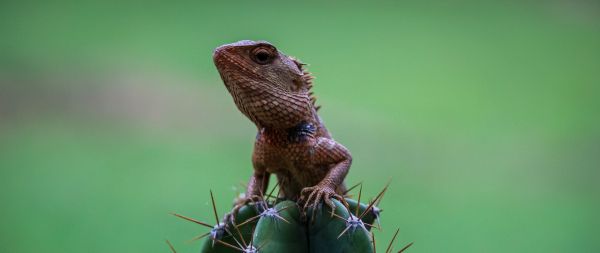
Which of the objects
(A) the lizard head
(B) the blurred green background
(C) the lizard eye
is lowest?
(B) the blurred green background

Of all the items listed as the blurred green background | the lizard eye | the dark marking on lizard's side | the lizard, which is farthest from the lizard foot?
the blurred green background

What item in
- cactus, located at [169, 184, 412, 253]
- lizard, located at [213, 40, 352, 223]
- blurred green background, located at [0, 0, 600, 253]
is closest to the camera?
cactus, located at [169, 184, 412, 253]

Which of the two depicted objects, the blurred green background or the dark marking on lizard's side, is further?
the blurred green background

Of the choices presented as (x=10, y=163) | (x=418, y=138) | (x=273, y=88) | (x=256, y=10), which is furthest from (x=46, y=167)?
(x=273, y=88)

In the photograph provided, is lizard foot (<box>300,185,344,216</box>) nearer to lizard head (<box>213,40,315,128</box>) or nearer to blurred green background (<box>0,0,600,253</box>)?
lizard head (<box>213,40,315,128</box>)

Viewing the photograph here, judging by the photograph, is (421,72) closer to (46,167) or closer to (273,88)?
(46,167)

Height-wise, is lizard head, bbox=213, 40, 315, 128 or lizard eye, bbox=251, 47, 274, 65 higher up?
lizard eye, bbox=251, 47, 274, 65

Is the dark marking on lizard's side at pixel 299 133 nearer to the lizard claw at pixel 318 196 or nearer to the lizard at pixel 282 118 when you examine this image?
the lizard at pixel 282 118
